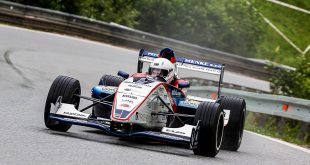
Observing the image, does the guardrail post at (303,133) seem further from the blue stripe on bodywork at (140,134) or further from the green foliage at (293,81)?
the blue stripe on bodywork at (140,134)

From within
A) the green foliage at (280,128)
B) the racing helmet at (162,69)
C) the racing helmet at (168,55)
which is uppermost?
the racing helmet at (168,55)

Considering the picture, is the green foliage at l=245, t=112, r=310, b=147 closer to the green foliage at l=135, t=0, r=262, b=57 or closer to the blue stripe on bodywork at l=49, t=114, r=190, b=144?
the blue stripe on bodywork at l=49, t=114, r=190, b=144

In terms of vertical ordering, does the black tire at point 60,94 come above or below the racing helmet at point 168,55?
below

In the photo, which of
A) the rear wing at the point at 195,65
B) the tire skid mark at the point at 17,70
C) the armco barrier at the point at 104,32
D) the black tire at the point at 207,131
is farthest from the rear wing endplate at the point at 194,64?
the armco barrier at the point at 104,32

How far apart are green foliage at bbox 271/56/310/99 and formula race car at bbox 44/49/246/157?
726 centimetres

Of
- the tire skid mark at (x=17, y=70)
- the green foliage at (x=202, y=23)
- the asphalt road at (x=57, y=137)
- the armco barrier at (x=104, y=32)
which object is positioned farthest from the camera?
the green foliage at (x=202, y=23)

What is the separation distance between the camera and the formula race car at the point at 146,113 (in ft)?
35.3

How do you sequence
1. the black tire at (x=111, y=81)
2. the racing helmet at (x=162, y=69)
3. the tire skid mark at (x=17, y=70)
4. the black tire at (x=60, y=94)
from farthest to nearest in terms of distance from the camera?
the tire skid mark at (x=17, y=70) → the black tire at (x=111, y=81) → the racing helmet at (x=162, y=69) → the black tire at (x=60, y=94)

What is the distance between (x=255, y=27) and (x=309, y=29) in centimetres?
564

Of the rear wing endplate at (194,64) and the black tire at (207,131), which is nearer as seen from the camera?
the black tire at (207,131)

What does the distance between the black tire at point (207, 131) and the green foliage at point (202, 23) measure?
987 inches

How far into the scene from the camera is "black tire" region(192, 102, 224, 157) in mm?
10867

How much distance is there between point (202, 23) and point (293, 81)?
16.5 m

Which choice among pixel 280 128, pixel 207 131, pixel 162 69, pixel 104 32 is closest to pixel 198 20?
pixel 104 32
